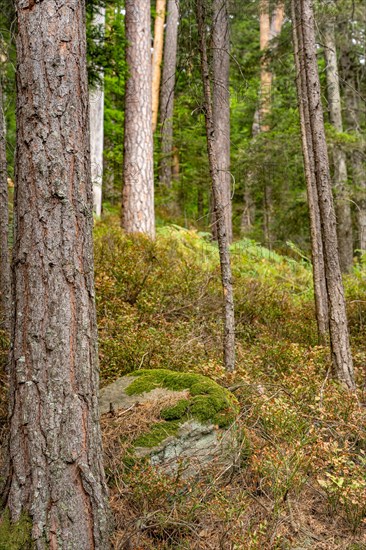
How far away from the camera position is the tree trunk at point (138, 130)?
9.34m

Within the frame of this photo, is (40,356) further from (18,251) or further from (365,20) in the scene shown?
(365,20)

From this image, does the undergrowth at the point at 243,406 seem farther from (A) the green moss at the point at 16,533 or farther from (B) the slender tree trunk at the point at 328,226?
(A) the green moss at the point at 16,533

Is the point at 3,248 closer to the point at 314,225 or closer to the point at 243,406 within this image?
the point at 243,406

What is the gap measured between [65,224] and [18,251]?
1.10 ft

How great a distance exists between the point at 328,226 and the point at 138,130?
16.2 feet

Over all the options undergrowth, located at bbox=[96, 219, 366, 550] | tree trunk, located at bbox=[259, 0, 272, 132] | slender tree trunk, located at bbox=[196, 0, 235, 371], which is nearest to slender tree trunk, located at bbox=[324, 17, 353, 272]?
tree trunk, located at bbox=[259, 0, 272, 132]

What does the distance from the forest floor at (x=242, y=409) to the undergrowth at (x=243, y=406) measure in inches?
0.5

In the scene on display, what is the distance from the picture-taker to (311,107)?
20.4 feet

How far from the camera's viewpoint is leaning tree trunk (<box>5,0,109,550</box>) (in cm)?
286

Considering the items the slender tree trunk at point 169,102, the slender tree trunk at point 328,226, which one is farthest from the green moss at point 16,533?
the slender tree trunk at point 169,102

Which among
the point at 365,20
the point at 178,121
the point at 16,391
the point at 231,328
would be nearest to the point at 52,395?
the point at 16,391

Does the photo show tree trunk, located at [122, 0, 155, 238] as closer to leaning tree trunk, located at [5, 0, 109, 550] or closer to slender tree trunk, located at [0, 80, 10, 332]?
slender tree trunk, located at [0, 80, 10, 332]

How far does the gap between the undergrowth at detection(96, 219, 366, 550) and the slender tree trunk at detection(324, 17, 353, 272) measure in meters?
3.59

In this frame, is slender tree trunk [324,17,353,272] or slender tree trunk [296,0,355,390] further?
slender tree trunk [324,17,353,272]
